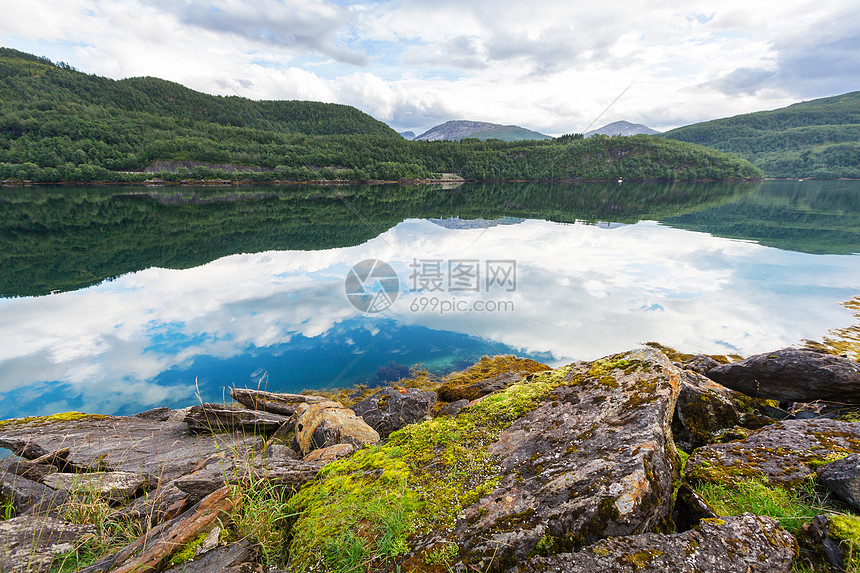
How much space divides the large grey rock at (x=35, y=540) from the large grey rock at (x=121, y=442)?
1.57 meters

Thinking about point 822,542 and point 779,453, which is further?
point 779,453

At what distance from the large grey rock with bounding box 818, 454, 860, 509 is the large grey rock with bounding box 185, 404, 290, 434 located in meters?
8.95

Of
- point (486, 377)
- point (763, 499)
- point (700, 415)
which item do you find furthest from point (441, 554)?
point (486, 377)

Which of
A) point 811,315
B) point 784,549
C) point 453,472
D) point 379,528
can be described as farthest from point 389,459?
point 811,315

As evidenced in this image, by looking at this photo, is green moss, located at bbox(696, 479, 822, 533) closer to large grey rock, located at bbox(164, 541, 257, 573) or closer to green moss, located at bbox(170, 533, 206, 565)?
large grey rock, located at bbox(164, 541, 257, 573)

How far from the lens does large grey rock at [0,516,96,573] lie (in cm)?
381

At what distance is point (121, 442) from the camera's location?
24.7ft

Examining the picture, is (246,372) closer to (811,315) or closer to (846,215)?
(811,315)

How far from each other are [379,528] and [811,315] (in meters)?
24.3

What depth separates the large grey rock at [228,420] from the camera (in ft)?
26.3

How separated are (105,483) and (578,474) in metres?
6.75

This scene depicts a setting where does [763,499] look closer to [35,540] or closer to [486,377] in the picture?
[35,540]

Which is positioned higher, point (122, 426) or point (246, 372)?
point (122, 426)

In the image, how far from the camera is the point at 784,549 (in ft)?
9.43
